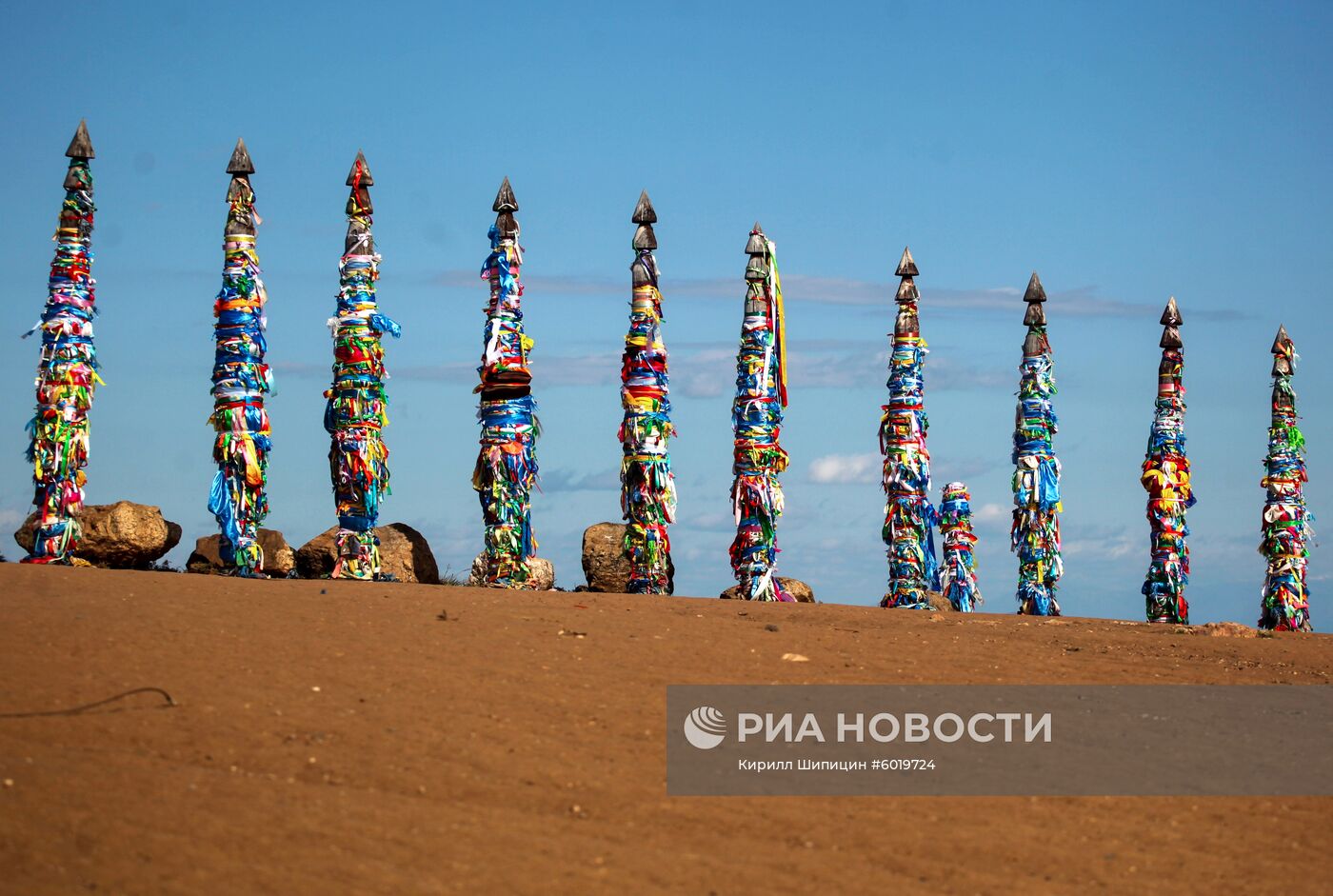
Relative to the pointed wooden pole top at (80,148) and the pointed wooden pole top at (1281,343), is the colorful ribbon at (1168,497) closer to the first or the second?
the pointed wooden pole top at (1281,343)

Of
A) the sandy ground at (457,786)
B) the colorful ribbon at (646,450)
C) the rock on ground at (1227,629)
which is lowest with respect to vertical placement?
the sandy ground at (457,786)

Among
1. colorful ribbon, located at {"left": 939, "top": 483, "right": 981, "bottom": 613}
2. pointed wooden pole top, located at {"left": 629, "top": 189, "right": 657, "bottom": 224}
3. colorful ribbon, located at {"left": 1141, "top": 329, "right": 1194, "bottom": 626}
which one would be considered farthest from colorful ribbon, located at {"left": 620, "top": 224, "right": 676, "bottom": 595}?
colorful ribbon, located at {"left": 1141, "top": 329, "right": 1194, "bottom": 626}

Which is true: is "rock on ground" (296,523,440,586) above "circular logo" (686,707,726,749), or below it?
above

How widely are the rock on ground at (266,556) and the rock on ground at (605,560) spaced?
422 centimetres

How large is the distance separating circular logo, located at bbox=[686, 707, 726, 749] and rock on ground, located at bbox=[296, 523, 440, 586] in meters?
9.54

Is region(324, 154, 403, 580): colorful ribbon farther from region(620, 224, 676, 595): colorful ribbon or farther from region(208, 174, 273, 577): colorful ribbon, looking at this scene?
region(620, 224, 676, 595): colorful ribbon

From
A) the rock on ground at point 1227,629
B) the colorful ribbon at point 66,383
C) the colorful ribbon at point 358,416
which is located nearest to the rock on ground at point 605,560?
the colorful ribbon at point 358,416

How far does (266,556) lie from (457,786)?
12406mm

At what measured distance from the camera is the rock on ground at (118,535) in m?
19.6

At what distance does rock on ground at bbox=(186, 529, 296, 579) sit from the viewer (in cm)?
2064

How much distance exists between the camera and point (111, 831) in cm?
809

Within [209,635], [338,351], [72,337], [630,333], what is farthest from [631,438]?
[209,635]

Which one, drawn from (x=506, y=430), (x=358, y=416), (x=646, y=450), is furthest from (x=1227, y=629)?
(x=358, y=416)

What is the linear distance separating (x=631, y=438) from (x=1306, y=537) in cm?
1151
